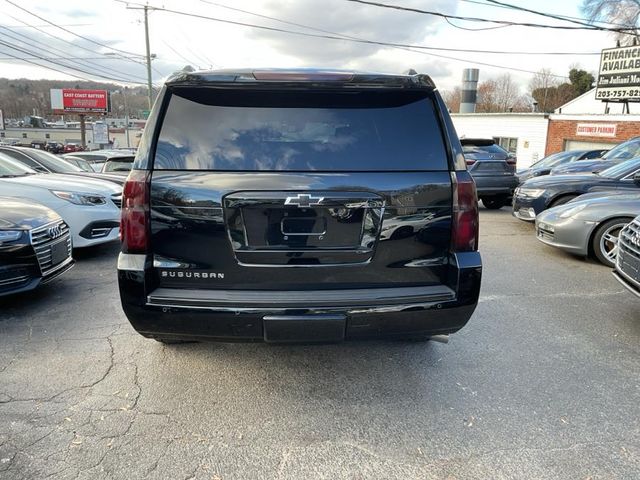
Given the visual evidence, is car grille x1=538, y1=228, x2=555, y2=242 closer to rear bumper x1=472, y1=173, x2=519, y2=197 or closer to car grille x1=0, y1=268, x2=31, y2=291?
rear bumper x1=472, y1=173, x2=519, y2=197

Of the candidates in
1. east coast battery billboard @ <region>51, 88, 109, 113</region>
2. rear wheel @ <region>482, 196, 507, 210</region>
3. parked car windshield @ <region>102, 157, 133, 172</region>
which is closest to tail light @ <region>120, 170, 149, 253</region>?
parked car windshield @ <region>102, 157, 133, 172</region>

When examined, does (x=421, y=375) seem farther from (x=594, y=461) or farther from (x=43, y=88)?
(x=43, y=88)

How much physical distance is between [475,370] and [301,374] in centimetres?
127

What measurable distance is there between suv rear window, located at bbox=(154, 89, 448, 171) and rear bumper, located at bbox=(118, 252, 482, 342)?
669 mm

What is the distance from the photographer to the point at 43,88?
43625mm

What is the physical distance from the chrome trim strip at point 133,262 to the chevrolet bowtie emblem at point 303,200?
87 cm

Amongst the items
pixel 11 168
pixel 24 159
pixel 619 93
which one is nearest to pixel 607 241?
pixel 11 168

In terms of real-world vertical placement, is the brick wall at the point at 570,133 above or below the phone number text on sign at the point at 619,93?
below

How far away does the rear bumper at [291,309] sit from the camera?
2.51 metres

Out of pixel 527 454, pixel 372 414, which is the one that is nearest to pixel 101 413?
pixel 372 414

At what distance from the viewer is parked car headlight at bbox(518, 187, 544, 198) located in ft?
27.0

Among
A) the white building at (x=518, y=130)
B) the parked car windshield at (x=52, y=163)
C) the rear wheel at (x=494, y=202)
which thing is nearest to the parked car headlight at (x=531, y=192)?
the rear wheel at (x=494, y=202)

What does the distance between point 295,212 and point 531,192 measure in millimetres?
7146

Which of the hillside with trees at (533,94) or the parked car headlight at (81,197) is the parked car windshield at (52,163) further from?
the hillside with trees at (533,94)
